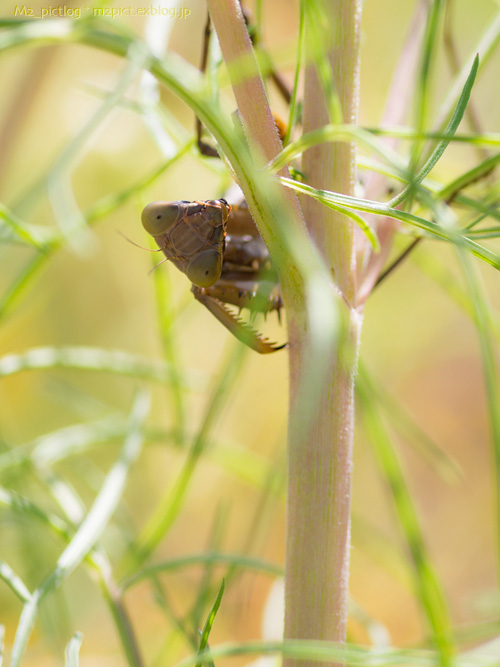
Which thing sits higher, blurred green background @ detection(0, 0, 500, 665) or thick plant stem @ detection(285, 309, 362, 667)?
blurred green background @ detection(0, 0, 500, 665)

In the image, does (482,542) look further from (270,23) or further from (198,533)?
(270,23)

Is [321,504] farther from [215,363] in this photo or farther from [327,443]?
[215,363]

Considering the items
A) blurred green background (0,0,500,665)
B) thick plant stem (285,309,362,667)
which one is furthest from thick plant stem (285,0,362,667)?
blurred green background (0,0,500,665)

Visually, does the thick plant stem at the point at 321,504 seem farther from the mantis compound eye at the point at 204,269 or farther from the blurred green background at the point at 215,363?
the blurred green background at the point at 215,363

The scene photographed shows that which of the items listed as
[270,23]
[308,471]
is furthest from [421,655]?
[270,23]

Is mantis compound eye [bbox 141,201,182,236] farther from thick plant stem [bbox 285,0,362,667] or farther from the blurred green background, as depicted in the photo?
the blurred green background

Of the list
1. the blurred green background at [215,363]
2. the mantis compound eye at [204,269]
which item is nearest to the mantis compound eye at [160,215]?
the mantis compound eye at [204,269]
